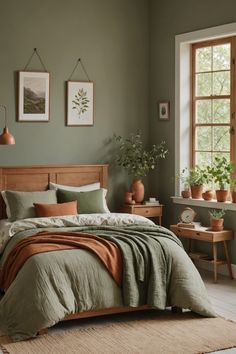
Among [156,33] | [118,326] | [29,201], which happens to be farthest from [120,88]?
[118,326]

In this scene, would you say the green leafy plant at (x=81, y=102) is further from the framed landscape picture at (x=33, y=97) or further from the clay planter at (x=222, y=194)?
the clay planter at (x=222, y=194)

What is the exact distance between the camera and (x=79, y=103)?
25.0 ft

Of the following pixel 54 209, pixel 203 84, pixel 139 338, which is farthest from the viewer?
pixel 203 84

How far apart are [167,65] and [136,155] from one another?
120 cm

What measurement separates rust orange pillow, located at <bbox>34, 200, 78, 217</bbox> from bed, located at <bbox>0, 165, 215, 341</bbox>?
0.41 m

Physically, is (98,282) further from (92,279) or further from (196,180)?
(196,180)

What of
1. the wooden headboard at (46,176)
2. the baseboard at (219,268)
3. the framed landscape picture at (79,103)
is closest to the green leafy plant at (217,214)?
the baseboard at (219,268)

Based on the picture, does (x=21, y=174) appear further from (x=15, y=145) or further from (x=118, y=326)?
(x=118, y=326)

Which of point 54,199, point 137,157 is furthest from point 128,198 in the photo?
point 54,199

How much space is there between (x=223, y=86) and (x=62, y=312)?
3.57 meters

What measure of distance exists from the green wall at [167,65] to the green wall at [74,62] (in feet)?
0.44

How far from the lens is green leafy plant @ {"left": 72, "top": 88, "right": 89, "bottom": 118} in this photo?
24.9ft

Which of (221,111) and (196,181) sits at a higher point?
(221,111)

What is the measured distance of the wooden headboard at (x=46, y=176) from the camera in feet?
23.2
